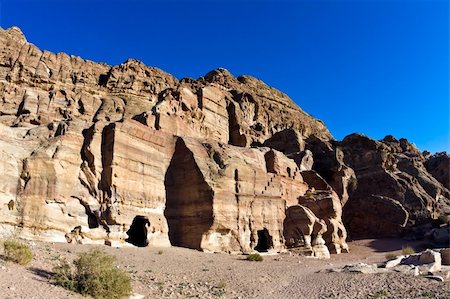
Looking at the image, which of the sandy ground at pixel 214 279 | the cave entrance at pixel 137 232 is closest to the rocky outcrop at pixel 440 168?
the sandy ground at pixel 214 279

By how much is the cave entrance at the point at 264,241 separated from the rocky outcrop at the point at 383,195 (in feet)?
A: 85.1

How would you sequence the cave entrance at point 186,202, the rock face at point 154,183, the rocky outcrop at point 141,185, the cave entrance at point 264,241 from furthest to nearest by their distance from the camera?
the cave entrance at point 264,241 → the cave entrance at point 186,202 → the rock face at point 154,183 → the rocky outcrop at point 141,185

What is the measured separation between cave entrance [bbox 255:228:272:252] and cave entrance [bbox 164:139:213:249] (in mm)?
6544

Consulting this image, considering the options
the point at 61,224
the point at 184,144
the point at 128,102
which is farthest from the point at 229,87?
the point at 61,224

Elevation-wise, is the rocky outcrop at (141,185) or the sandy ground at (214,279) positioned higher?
the rocky outcrop at (141,185)

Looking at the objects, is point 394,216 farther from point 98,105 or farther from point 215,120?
point 98,105

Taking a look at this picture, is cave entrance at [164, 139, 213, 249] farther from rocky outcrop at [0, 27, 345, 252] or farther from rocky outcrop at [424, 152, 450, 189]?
rocky outcrop at [424, 152, 450, 189]

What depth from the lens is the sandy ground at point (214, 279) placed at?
45.8 ft

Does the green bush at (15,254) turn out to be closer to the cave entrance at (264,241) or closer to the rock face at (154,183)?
the rock face at (154,183)

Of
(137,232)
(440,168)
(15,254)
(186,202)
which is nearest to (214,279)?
(15,254)

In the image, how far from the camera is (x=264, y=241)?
3647cm

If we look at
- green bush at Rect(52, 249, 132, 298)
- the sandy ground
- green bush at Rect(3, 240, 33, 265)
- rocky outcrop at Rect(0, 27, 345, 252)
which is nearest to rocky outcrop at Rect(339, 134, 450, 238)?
rocky outcrop at Rect(0, 27, 345, 252)

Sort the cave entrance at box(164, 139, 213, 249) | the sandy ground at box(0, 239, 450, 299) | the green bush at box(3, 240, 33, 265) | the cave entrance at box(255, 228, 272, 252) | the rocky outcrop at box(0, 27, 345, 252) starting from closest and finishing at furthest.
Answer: the sandy ground at box(0, 239, 450, 299)
the green bush at box(3, 240, 33, 265)
the rocky outcrop at box(0, 27, 345, 252)
the cave entrance at box(164, 139, 213, 249)
the cave entrance at box(255, 228, 272, 252)

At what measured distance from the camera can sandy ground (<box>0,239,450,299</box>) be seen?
1396cm
